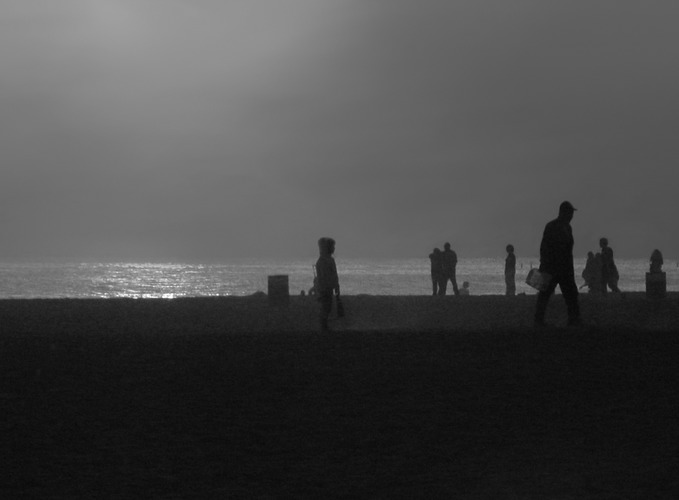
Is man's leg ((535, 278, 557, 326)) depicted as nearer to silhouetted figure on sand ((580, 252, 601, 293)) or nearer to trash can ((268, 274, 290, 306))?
trash can ((268, 274, 290, 306))

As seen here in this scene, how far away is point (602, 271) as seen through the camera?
113 ft

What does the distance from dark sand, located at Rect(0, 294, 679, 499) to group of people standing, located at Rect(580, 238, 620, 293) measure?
18.9 m

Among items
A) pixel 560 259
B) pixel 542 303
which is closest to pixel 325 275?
pixel 542 303

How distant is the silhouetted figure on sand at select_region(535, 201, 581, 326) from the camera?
55.9 ft

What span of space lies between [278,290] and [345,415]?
19430mm

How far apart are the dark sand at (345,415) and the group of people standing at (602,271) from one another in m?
18.9

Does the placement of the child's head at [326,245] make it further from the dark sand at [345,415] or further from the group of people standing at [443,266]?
the group of people standing at [443,266]

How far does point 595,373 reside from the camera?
38.8 feet

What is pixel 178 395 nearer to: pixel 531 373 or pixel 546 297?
pixel 531 373

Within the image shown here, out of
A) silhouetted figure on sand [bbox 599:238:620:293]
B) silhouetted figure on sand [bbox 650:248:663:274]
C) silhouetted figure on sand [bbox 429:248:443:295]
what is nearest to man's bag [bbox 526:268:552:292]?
silhouetted figure on sand [bbox 599:238:620:293]

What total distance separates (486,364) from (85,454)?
530 centimetres

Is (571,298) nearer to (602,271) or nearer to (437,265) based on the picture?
(602,271)

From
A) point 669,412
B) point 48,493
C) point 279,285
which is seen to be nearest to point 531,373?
point 669,412

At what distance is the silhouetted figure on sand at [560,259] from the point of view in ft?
55.9
